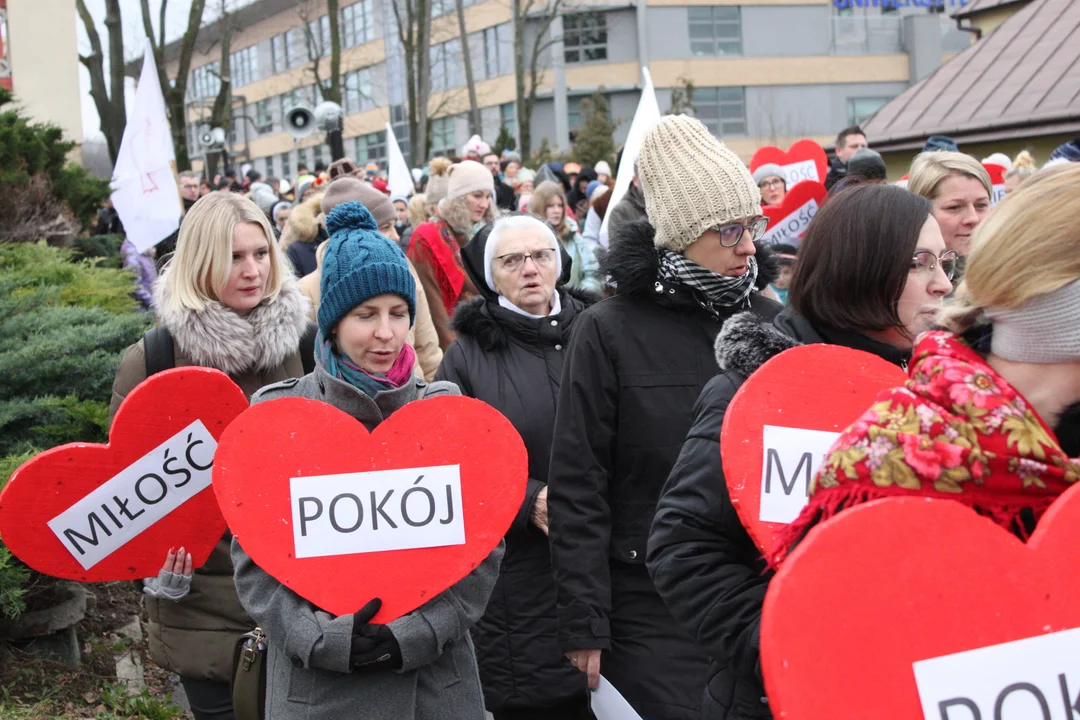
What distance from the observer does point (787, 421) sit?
235 cm

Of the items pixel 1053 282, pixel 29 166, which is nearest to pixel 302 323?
pixel 1053 282

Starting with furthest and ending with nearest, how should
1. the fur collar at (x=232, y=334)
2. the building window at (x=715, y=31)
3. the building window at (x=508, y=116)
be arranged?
the building window at (x=508, y=116)
the building window at (x=715, y=31)
the fur collar at (x=232, y=334)

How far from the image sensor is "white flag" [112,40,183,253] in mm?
8516

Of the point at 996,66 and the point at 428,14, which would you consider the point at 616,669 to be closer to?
the point at 996,66

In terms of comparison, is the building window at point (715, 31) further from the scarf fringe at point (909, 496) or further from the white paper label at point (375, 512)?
the scarf fringe at point (909, 496)

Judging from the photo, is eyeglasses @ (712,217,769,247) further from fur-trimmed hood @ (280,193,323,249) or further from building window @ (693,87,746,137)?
building window @ (693,87,746,137)

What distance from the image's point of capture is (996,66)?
2050 centimetres

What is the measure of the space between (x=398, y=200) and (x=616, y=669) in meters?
10.7

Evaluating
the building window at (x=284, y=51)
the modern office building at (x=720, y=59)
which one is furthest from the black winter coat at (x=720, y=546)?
the building window at (x=284, y=51)

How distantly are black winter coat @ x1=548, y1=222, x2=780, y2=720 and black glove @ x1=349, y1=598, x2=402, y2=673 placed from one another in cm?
57

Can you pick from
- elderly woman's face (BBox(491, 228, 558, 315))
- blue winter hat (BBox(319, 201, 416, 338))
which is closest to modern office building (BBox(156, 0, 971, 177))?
elderly woman's face (BBox(491, 228, 558, 315))

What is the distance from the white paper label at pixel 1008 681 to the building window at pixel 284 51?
2715 inches

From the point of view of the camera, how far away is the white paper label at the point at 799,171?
9398 millimetres

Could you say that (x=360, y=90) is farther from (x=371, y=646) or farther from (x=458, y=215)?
(x=371, y=646)
